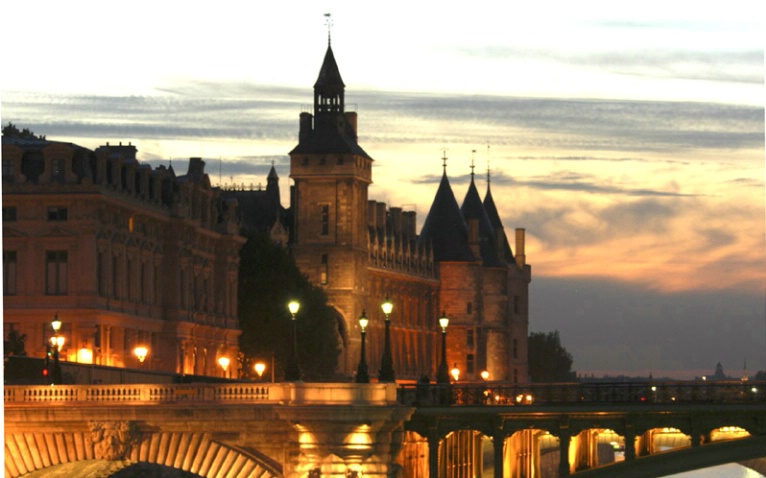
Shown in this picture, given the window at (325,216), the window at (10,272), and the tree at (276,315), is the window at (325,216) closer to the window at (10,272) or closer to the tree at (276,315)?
the tree at (276,315)

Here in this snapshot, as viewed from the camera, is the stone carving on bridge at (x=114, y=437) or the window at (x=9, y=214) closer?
the stone carving on bridge at (x=114, y=437)

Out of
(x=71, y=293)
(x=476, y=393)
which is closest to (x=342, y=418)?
(x=476, y=393)

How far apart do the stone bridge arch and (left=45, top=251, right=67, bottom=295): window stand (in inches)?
1642

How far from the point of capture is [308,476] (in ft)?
206

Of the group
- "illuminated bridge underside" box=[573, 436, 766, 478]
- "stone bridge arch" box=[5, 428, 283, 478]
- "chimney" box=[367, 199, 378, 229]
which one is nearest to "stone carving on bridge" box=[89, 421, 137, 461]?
"stone bridge arch" box=[5, 428, 283, 478]

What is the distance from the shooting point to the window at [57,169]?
341 ft

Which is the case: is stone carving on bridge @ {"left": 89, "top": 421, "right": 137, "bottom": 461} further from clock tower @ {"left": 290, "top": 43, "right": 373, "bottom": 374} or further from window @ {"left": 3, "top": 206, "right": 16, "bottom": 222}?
clock tower @ {"left": 290, "top": 43, "right": 373, "bottom": 374}

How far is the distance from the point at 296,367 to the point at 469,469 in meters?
19.9

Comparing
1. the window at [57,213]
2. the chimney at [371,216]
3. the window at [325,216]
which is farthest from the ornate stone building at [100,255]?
the chimney at [371,216]

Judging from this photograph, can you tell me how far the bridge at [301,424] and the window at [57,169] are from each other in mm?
39723

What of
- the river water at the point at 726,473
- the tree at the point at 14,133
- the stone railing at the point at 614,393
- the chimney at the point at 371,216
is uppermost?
the chimney at the point at 371,216

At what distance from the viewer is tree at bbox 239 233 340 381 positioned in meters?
132

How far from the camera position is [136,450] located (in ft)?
206

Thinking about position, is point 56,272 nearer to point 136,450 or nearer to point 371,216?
point 136,450
